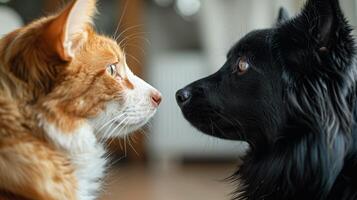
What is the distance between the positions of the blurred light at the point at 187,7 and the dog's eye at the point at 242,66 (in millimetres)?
3138

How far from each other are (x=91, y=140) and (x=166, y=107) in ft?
10.5

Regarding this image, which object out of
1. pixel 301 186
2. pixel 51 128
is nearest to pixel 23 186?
pixel 51 128

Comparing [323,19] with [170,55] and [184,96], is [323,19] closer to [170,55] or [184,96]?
[184,96]

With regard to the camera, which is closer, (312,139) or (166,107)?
(312,139)

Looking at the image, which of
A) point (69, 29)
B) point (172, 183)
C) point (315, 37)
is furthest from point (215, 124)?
point (172, 183)

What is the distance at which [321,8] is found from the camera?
4.13 feet

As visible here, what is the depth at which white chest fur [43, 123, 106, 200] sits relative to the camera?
126cm

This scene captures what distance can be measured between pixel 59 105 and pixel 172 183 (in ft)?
8.39

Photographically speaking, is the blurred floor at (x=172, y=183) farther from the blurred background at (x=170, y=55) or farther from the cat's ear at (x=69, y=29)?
the cat's ear at (x=69, y=29)

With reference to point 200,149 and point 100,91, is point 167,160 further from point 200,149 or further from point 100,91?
point 100,91

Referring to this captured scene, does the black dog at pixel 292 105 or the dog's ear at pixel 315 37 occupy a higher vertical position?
the dog's ear at pixel 315 37

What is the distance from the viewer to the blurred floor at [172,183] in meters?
3.26

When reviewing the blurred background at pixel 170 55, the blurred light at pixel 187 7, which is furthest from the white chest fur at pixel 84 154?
the blurred light at pixel 187 7

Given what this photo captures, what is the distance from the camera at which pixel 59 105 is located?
4.09 ft
